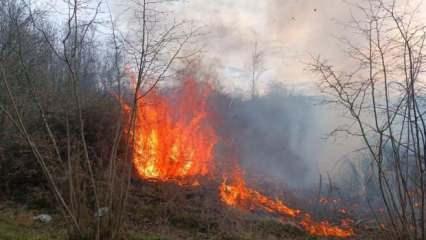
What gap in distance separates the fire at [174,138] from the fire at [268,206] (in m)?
1.37

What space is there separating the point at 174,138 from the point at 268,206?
3.66 m

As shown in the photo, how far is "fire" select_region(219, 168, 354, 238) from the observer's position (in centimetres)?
1070

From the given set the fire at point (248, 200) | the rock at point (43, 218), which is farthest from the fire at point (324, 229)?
the rock at point (43, 218)

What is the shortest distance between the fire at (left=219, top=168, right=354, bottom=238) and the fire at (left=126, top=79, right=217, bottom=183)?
1370 millimetres

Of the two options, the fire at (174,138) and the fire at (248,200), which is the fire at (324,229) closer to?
the fire at (248,200)

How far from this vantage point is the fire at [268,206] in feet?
35.1

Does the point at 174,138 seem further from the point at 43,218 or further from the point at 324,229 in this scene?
the point at 324,229

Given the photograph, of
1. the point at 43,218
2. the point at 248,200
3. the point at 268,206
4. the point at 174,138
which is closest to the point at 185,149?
the point at 174,138

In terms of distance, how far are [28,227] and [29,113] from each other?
19.5ft

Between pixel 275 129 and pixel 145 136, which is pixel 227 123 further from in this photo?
pixel 145 136

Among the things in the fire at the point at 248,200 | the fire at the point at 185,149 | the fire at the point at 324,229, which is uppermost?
the fire at the point at 185,149

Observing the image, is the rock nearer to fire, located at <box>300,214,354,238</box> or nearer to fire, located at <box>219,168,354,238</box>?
fire, located at <box>219,168,354,238</box>

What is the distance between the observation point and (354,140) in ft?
52.9

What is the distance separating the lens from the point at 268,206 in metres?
12.2
